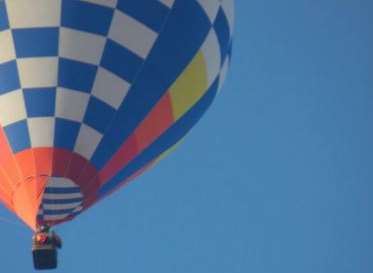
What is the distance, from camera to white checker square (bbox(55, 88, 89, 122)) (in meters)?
9.58

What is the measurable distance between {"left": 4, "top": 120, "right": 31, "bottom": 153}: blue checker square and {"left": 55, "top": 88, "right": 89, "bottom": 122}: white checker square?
0.30 m

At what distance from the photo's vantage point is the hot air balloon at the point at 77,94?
9586 mm

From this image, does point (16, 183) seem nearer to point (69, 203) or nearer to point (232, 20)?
point (69, 203)

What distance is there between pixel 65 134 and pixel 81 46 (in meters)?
0.76

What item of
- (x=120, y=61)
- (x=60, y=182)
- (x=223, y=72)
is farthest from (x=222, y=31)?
(x=60, y=182)

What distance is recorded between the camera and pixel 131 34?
9898 mm

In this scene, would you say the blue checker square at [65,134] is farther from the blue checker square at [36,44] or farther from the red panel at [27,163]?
the blue checker square at [36,44]

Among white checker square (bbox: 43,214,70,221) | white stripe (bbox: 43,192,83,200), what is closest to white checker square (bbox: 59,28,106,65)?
white stripe (bbox: 43,192,83,200)

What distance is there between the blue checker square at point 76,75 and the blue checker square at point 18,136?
1.56 ft

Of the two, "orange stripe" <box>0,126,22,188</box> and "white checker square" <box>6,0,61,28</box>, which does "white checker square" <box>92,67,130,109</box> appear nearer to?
"white checker square" <box>6,0,61,28</box>

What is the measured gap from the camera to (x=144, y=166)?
10523 mm

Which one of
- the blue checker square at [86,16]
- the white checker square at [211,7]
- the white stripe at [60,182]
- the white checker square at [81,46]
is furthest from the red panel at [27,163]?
the white checker square at [211,7]

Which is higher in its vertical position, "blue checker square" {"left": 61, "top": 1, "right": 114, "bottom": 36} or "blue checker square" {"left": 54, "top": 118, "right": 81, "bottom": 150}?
"blue checker square" {"left": 61, "top": 1, "right": 114, "bottom": 36}

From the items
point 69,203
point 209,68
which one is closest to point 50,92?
point 69,203
